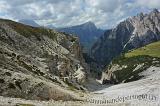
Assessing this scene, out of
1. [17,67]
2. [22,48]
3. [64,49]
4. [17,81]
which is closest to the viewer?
[17,81]

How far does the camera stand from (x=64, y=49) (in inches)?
7717

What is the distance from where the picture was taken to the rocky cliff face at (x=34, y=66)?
10294cm

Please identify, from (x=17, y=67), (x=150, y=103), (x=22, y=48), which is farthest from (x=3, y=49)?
(x=150, y=103)

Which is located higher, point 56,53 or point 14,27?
point 14,27

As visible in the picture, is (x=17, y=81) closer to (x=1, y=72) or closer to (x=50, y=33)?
(x=1, y=72)

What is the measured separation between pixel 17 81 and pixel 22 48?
2167 inches

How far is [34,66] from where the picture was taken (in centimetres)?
14125

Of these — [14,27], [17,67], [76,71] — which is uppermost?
[14,27]

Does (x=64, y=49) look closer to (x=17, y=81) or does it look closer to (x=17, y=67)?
(x=17, y=67)

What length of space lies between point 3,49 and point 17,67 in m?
14.4

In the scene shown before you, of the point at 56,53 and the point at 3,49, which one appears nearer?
the point at 3,49

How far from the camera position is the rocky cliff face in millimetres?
102938

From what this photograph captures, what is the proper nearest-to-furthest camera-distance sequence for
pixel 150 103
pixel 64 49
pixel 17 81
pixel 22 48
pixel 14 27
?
pixel 150 103
pixel 17 81
pixel 22 48
pixel 14 27
pixel 64 49

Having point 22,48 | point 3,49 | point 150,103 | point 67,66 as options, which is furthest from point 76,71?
point 150,103
